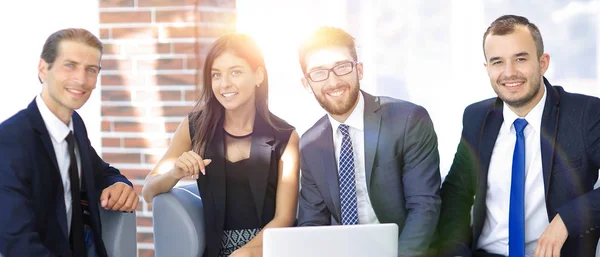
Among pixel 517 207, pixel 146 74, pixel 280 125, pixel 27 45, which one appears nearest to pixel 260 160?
pixel 280 125

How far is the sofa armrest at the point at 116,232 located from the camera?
2.85 m

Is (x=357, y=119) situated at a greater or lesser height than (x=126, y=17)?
lesser

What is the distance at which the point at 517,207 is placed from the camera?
8.79 ft

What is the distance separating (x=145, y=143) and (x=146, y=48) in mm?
483

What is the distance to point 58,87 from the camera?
104 inches

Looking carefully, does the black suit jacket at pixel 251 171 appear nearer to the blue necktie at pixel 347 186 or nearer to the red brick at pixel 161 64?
the blue necktie at pixel 347 186

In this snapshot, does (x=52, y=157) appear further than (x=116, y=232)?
No

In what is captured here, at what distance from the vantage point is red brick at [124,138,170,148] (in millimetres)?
3824

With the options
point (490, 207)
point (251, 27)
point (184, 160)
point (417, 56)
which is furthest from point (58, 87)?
point (417, 56)

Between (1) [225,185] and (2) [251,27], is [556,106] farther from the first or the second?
(2) [251,27]

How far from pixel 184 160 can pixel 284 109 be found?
2122 mm

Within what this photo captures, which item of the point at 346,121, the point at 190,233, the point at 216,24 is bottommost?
the point at 190,233

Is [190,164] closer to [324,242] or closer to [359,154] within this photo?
[359,154]

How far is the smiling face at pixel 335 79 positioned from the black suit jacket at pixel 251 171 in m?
0.30
